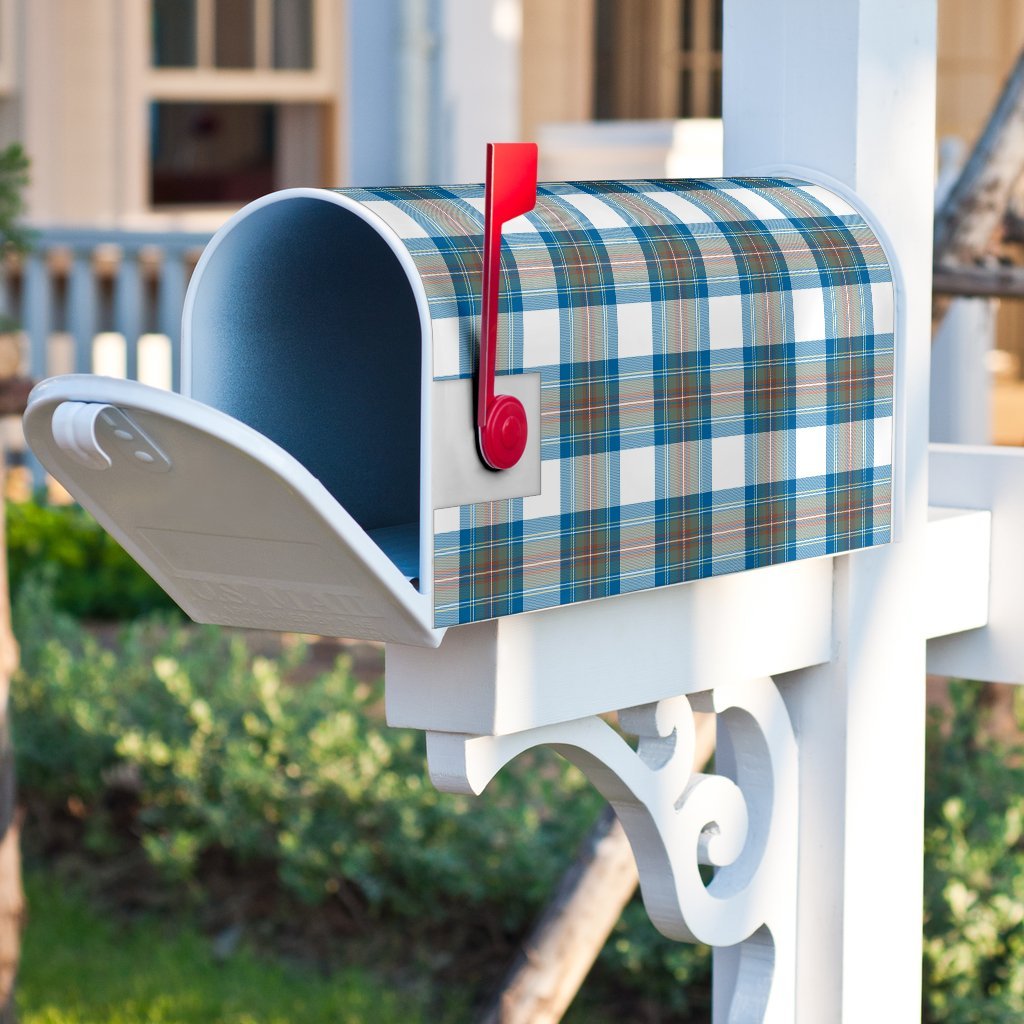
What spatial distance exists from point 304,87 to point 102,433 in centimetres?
807

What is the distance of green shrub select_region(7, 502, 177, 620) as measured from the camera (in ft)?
19.5

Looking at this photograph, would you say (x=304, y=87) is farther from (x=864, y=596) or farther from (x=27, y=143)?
(x=864, y=596)

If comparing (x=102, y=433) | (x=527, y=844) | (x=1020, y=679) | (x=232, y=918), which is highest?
(x=102, y=433)

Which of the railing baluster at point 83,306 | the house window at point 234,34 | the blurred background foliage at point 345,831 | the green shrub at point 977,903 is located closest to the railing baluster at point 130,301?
the railing baluster at point 83,306

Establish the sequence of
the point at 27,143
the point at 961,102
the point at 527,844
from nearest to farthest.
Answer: the point at 527,844
the point at 27,143
the point at 961,102

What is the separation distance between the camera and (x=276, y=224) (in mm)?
1132

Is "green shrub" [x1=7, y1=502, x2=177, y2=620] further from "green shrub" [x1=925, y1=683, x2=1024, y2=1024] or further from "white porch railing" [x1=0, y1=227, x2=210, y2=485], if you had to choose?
"green shrub" [x1=925, y1=683, x2=1024, y2=1024]

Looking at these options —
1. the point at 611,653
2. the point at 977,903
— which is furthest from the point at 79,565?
the point at 611,653

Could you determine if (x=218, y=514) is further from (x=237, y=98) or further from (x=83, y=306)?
(x=237, y=98)

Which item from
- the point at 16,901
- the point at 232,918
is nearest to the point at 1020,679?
the point at 16,901

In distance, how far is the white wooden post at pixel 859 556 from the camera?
4.64 ft

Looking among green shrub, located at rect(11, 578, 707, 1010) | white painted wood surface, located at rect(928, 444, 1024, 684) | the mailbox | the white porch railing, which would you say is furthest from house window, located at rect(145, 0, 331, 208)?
the mailbox

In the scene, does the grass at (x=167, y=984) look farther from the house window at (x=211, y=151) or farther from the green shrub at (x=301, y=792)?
the house window at (x=211, y=151)

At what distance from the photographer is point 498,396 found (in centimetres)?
105
